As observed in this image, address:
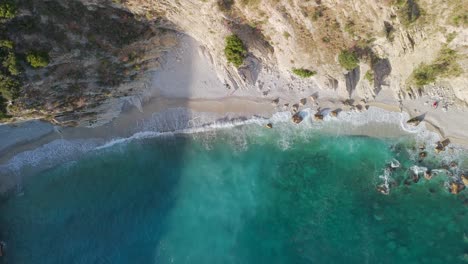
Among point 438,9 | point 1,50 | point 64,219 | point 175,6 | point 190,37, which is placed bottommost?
point 64,219

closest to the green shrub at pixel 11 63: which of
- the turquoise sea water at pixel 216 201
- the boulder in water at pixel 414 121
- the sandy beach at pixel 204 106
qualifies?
the sandy beach at pixel 204 106

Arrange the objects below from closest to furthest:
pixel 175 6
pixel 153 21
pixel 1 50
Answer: pixel 1 50
pixel 175 6
pixel 153 21

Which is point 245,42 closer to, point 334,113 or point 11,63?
point 334,113

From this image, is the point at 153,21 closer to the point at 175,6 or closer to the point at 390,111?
the point at 175,6

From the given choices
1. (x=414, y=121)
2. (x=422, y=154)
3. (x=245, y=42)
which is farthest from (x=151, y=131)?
(x=422, y=154)

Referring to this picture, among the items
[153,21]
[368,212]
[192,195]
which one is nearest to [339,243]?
[368,212]

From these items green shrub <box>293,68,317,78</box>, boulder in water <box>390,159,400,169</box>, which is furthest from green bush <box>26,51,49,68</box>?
boulder in water <box>390,159,400,169</box>

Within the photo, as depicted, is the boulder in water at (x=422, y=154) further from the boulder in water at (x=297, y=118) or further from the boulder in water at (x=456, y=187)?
the boulder in water at (x=297, y=118)
